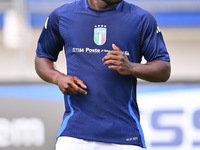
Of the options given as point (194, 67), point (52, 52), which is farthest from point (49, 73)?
point (194, 67)

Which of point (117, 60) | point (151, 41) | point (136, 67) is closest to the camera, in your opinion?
point (117, 60)

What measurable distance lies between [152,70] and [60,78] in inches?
21.8

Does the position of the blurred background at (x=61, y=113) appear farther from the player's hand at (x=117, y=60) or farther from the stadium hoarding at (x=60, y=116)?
the player's hand at (x=117, y=60)

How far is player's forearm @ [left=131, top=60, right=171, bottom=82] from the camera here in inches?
113

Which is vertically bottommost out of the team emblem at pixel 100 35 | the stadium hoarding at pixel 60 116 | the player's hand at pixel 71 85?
the stadium hoarding at pixel 60 116

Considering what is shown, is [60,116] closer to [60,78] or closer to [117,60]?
[60,78]

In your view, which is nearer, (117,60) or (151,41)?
(117,60)

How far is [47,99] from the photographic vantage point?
572cm

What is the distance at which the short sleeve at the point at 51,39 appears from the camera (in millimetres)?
3164

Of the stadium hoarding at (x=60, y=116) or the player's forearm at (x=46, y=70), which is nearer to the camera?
the player's forearm at (x=46, y=70)

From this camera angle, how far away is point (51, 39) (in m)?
3.19

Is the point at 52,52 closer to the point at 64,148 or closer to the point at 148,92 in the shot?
the point at 64,148

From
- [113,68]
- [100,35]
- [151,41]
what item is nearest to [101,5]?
[100,35]

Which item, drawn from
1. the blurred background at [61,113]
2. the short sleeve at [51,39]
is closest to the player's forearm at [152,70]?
the short sleeve at [51,39]
